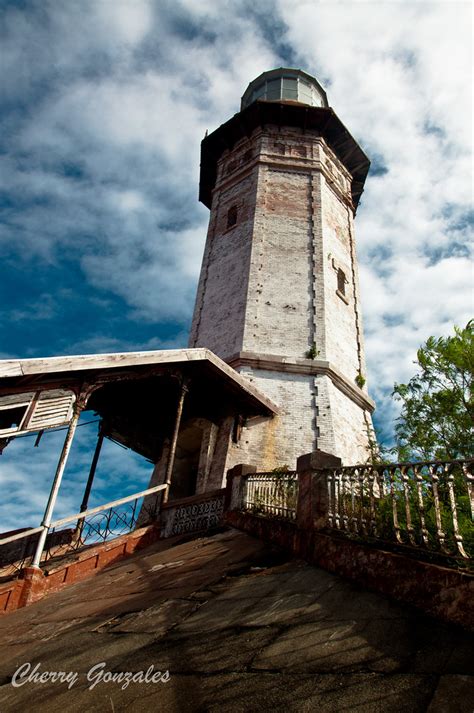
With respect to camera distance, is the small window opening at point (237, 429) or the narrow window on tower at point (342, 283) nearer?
the small window opening at point (237, 429)

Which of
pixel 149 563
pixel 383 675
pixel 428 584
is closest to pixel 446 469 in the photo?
pixel 428 584

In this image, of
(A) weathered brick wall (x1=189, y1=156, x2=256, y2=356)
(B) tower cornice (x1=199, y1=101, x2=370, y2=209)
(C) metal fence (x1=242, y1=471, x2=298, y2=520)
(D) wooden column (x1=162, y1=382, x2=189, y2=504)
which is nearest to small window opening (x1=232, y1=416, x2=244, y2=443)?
(D) wooden column (x1=162, y1=382, x2=189, y2=504)

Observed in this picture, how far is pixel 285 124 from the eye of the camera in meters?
19.1

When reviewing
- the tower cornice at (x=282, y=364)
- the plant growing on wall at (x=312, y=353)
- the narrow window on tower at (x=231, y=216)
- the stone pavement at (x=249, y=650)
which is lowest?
the stone pavement at (x=249, y=650)

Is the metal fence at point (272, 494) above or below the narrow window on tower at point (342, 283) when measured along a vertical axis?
below

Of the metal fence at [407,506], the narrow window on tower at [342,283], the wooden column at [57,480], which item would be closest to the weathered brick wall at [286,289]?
the narrow window on tower at [342,283]

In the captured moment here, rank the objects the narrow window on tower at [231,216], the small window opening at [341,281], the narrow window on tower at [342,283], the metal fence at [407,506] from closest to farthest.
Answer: the metal fence at [407,506], the narrow window on tower at [342,283], the small window opening at [341,281], the narrow window on tower at [231,216]

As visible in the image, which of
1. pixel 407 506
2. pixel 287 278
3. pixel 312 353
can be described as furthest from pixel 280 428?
pixel 407 506

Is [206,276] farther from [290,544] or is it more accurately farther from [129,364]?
[290,544]

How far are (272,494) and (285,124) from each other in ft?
54.8

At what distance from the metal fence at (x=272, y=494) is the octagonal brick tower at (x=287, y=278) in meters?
3.49

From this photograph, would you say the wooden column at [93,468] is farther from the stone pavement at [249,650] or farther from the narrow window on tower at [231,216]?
the narrow window on tower at [231,216]

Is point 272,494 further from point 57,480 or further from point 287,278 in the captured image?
point 287,278

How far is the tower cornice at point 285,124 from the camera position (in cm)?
1880
